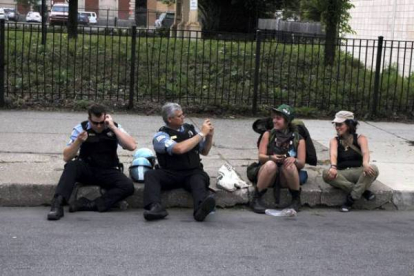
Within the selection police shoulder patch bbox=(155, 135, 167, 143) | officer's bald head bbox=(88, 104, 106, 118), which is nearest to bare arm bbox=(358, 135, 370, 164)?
police shoulder patch bbox=(155, 135, 167, 143)

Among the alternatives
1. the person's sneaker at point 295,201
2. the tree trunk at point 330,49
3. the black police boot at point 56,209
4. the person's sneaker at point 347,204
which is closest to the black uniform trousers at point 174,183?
the black police boot at point 56,209

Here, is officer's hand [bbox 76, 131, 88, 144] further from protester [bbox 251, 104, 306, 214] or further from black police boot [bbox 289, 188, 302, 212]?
black police boot [bbox 289, 188, 302, 212]

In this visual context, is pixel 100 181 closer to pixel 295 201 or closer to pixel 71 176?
pixel 71 176

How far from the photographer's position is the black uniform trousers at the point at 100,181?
18.5 feet

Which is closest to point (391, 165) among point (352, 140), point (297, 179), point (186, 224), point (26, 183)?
point (352, 140)

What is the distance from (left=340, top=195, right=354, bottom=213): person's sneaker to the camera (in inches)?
241

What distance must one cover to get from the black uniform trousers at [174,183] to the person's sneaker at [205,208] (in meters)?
0.08

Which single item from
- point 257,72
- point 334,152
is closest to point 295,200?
point 334,152

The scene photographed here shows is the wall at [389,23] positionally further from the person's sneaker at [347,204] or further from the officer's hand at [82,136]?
the officer's hand at [82,136]

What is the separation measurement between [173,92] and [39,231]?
6271 mm

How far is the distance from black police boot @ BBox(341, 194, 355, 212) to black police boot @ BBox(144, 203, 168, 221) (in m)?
1.94

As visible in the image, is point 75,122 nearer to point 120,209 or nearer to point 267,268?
point 120,209

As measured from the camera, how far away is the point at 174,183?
588 centimetres

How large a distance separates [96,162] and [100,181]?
7.7 inches
